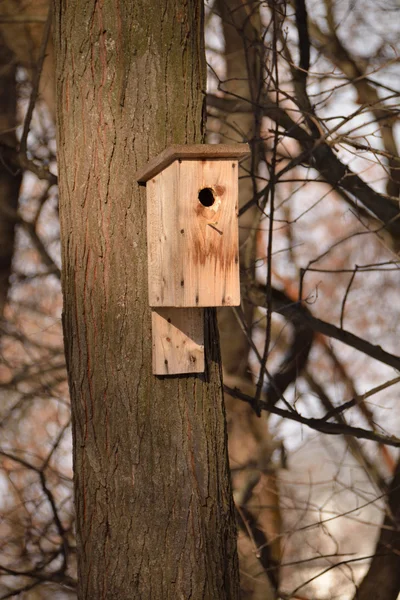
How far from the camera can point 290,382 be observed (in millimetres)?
5047

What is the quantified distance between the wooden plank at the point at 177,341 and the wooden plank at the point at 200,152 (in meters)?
0.41

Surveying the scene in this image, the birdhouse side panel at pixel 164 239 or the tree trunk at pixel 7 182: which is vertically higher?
the tree trunk at pixel 7 182

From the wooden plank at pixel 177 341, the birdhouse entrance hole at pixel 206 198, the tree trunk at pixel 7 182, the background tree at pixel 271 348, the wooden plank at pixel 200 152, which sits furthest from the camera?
the tree trunk at pixel 7 182

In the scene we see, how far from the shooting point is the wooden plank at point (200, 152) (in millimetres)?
1729

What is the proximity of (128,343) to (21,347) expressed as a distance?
3076mm

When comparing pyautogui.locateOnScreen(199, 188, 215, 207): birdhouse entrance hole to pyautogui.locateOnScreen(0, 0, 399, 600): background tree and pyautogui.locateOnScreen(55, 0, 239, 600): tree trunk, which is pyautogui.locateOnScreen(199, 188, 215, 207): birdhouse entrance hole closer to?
pyautogui.locateOnScreen(55, 0, 239, 600): tree trunk

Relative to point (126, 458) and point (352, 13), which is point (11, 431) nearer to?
point (126, 458)

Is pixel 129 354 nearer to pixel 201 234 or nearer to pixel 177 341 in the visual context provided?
pixel 177 341

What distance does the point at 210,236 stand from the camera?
1830 millimetres

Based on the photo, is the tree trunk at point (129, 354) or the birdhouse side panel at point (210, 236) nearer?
the birdhouse side panel at point (210, 236)

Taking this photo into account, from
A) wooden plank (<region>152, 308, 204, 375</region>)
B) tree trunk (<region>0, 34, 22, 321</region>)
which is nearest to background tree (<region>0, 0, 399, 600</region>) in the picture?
tree trunk (<region>0, 34, 22, 321</region>)

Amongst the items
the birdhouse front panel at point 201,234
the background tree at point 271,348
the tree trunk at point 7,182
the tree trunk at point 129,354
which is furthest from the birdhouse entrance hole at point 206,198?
the tree trunk at point 7,182

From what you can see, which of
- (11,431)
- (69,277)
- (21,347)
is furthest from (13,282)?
(69,277)

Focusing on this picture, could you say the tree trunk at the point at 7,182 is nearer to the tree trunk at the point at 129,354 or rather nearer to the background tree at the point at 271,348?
the background tree at the point at 271,348
